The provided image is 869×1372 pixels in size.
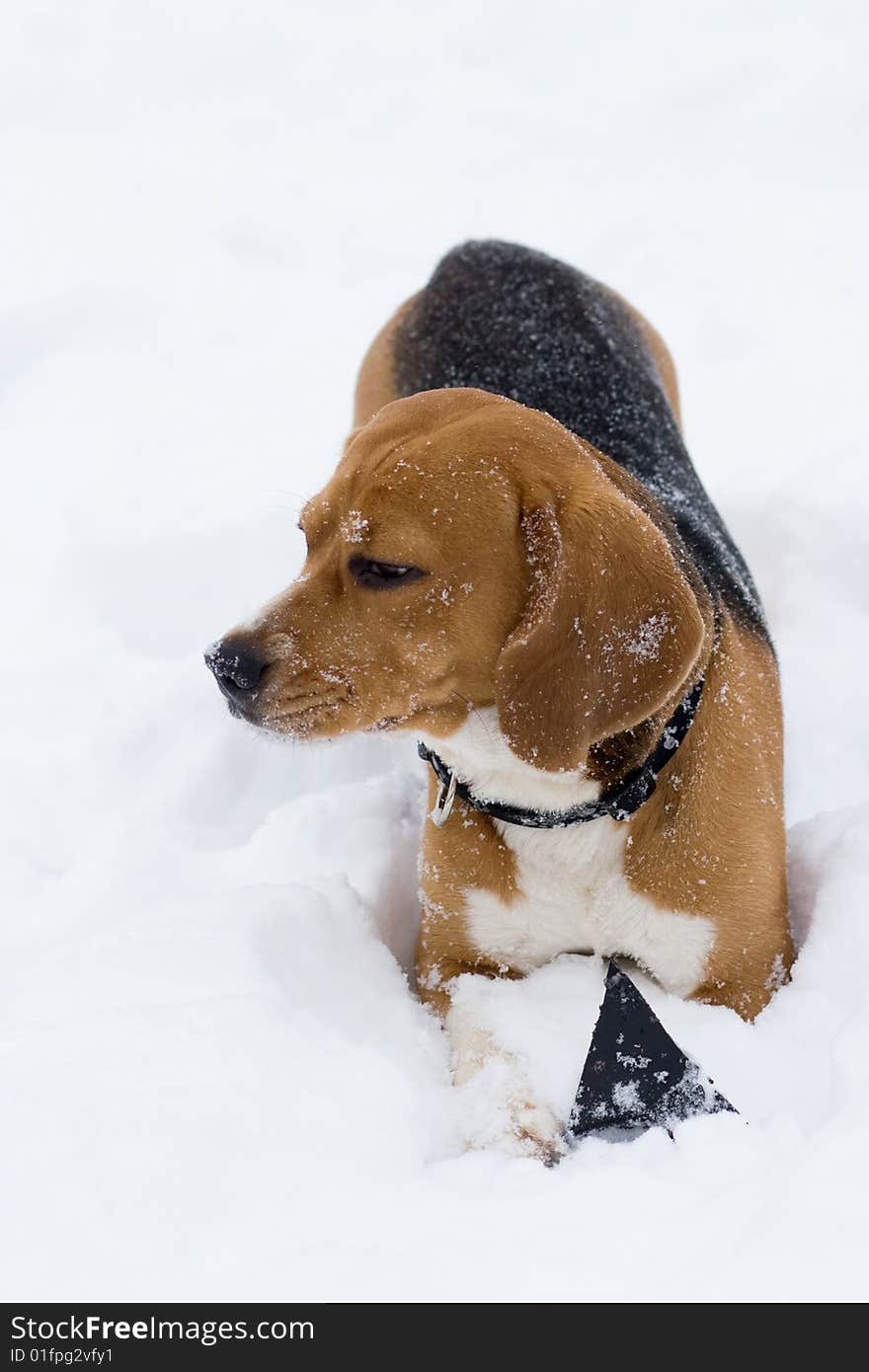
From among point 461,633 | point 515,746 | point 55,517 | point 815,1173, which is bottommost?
point 55,517

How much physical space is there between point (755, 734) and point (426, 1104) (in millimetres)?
1142

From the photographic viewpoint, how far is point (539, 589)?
2611 millimetres

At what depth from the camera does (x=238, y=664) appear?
2.75m

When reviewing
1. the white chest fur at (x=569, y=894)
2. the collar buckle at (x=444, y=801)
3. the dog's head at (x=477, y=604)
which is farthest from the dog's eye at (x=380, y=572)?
the collar buckle at (x=444, y=801)

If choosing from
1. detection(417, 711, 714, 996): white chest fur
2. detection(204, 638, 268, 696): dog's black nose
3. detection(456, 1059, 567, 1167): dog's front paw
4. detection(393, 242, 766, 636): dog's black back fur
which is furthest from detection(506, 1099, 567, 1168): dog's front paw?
detection(393, 242, 766, 636): dog's black back fur

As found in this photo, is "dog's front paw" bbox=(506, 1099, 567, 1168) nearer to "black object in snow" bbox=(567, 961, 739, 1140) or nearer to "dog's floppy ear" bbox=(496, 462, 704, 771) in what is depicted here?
"black object in snow" bbox=(567, 961, 739, 1140)

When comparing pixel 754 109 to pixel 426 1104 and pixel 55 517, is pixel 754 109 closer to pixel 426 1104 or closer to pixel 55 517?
pixel 55 517

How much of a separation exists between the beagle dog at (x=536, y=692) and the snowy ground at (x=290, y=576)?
0.16 m

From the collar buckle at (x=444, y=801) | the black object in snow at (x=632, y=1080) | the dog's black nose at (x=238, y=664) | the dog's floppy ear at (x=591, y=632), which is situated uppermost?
the dog's floppy ear at (x=591, y=632)

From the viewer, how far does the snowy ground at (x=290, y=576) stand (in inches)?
88.6

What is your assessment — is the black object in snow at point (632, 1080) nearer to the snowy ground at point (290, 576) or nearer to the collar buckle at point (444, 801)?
the snowy ground at point (290, 576)

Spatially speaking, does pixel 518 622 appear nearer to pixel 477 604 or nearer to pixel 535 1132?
pixel 477 604
